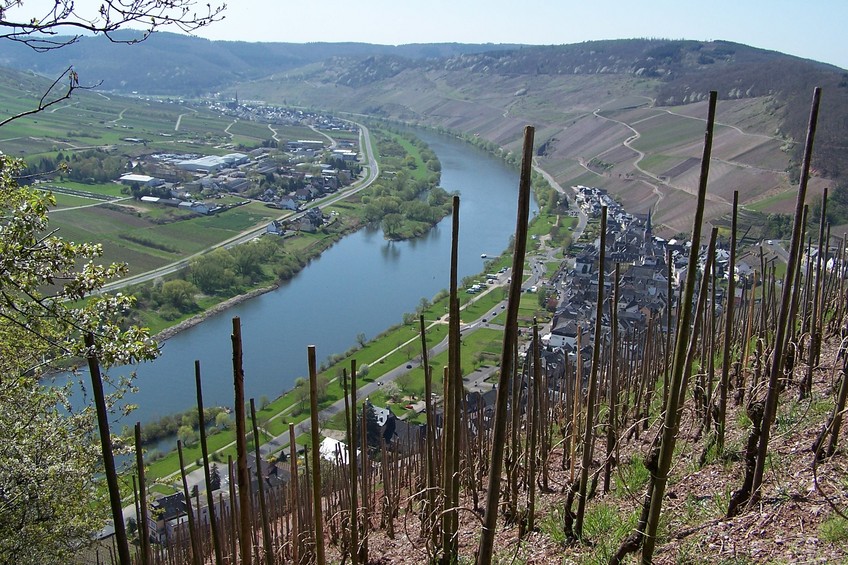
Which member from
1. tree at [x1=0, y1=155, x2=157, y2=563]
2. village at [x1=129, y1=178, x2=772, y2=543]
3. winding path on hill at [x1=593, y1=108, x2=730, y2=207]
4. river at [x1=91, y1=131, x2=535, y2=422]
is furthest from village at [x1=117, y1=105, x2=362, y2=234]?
tree at [x1=0, y1=155, x2=157, y2=563]

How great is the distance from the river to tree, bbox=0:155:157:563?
31.2 feet

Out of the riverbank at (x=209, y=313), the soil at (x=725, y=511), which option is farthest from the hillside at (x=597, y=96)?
the soil at (x=725, y=511)

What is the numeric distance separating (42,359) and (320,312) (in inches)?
907

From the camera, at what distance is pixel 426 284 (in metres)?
32.5

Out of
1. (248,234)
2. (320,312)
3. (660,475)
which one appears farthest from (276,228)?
(660,475)

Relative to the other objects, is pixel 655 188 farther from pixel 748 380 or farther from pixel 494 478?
pixel 494 478

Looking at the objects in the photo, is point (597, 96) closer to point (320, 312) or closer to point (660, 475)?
point (320, 312)

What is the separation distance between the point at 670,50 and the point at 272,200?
6844 cm

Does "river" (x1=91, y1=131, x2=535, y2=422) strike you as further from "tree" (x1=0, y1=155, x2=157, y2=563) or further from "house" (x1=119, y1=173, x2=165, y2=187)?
"house" (x1=119, y1=173, x2=165, y2=187)

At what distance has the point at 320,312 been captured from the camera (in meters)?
28.8

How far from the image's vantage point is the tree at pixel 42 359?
4.48 metres

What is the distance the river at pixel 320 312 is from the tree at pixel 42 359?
9.50 metres

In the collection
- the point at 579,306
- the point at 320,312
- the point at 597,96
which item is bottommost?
the point at 320,312

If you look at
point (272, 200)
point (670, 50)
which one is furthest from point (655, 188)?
point (670, 50)
